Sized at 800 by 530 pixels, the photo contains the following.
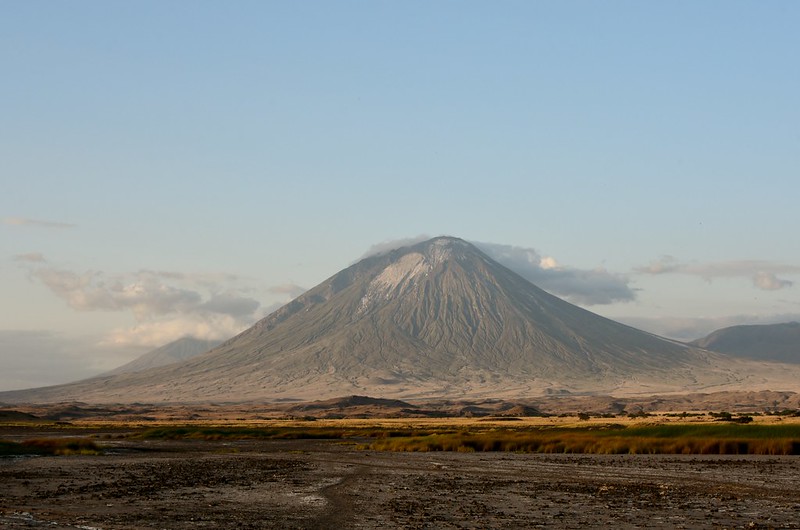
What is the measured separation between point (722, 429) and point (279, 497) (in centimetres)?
4574

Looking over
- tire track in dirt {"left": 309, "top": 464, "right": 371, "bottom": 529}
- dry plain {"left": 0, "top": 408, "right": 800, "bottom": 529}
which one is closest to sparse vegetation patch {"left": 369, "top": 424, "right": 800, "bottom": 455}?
dry plain {"left": 0, "top": 408, "right": 800, "bottom": 529}

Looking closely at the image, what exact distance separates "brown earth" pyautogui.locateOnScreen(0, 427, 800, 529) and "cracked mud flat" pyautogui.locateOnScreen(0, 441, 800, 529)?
59 mm

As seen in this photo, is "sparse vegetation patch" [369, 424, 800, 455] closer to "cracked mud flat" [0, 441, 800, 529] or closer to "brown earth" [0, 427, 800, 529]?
"brown earth" [0, 427, 800, 529]

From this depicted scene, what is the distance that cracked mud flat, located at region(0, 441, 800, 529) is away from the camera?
31344 millimetres

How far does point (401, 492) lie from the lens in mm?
41094

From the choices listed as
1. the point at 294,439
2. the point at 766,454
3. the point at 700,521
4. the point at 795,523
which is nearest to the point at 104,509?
the point at 700,521

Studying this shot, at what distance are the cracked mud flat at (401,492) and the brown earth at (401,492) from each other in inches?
2.3

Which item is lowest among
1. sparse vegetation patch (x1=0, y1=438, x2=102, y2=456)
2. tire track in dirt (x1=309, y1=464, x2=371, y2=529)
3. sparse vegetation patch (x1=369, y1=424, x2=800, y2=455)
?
sparse vegetation patch (x1=369, y1=424, x2=800, y2=455)

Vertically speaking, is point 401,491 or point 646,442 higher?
point 401,491

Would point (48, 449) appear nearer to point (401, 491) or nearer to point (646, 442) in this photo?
point (401, 491)

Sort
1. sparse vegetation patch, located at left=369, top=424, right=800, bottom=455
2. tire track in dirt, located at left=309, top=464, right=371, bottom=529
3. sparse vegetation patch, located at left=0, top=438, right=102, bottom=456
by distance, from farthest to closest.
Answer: sparse vegetation patch, located at left=0, top=438, right=102, bottom=456 < sparse vegetation patch, located at left=369, top=424, right=800, bottom=455 < tire track in dirt, located at left=309, top=464, right=371, bottom=529

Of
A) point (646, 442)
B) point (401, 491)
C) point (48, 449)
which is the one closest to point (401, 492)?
point (401, 491)

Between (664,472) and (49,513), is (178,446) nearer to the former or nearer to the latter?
(664,472)

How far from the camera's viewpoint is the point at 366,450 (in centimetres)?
7575
